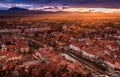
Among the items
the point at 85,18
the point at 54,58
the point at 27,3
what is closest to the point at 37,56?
the point at 54,58

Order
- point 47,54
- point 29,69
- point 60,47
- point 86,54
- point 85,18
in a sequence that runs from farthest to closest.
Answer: point 85,18
point 60,47
point 86,54
point 47,54
point 29,69

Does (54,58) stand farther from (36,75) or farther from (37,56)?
(36,75)

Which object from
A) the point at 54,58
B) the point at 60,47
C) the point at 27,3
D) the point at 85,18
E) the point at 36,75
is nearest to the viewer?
the point at 36,75

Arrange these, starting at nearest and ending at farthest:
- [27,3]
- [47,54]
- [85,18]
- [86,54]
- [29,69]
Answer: [29,69] < [47,54] < [86,54] < [27,3] < [85,18]

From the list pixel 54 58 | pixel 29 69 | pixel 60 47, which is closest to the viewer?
pixel 29 69

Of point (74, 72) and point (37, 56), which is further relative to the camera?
point (37, 56)

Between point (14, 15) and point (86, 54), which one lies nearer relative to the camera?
point (86, 54)

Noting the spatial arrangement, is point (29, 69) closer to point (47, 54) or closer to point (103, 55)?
point (47, 54)

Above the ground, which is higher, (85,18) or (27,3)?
(27,3)

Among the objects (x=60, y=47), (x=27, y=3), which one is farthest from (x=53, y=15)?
(x=60, y=47)
